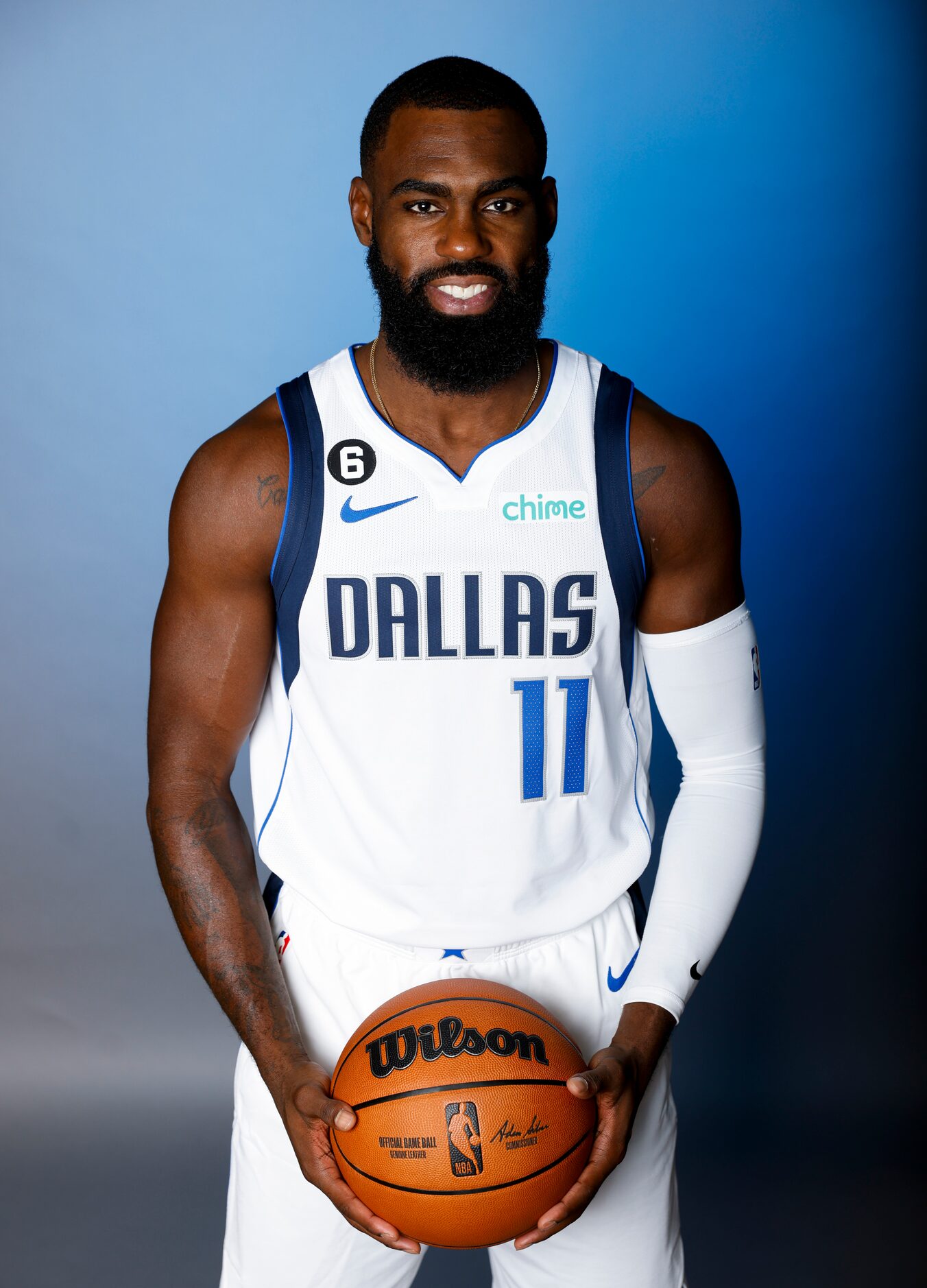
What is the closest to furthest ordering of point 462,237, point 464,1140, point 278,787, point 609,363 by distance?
point 464,1140 → point 462,237 → point 278,787 → point 609,363

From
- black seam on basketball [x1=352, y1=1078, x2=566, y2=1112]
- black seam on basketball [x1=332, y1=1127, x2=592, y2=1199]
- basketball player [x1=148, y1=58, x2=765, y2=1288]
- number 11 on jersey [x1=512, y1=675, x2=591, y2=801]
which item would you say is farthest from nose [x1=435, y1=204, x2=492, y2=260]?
black seam on basketball [x1=332, y1=1127, x2=592, y2=1199]

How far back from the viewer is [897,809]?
4066mm

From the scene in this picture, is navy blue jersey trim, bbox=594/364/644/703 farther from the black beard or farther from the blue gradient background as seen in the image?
the blue gradient background

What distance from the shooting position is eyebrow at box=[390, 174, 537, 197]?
2068mm

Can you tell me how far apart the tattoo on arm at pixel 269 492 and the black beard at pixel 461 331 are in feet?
0.95

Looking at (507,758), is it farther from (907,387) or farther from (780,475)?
(907,387)

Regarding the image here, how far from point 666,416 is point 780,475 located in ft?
5.79

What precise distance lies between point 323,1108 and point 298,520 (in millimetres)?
860

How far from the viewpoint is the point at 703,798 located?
2.25 meters

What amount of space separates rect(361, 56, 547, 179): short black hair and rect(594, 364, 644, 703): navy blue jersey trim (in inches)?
16.4

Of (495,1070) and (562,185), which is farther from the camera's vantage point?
(562,185)

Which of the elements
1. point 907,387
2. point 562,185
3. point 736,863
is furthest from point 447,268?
point 907,387

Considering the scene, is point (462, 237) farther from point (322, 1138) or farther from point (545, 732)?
point (322, 1138)

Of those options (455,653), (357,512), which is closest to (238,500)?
(357,512)
